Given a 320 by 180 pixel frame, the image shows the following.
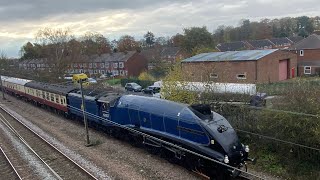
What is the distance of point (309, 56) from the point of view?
2160 inches

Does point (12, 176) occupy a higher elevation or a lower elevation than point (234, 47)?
lower

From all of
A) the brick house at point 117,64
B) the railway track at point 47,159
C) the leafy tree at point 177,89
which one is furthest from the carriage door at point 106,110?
the brick house at point 117,64

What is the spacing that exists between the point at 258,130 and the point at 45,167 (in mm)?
11587

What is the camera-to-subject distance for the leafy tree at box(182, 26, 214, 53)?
223 ft

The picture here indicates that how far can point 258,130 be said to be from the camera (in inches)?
635

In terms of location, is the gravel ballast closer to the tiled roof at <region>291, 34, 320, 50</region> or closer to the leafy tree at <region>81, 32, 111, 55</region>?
the tiled roof at <region>291, 34, 320, 50</region>

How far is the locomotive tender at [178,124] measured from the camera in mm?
12773

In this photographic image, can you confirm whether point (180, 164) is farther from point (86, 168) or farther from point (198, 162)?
point (86, 168)

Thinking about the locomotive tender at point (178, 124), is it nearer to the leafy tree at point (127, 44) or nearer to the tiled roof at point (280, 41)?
the tiled roof at point (280, 41)

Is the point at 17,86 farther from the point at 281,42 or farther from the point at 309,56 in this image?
the point at 281,42

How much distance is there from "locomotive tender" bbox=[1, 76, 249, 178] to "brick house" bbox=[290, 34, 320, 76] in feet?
140

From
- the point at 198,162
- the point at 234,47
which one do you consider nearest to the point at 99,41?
the point at 234,47

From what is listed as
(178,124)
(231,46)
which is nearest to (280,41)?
(231,46)

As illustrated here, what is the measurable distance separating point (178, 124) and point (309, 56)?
160ft
